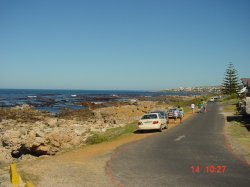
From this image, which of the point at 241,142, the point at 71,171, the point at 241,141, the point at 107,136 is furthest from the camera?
the point at 107,136

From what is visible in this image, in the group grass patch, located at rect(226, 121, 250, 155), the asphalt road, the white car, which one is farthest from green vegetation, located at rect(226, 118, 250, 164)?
the white car

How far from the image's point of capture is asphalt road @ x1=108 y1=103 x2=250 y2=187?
1172cm

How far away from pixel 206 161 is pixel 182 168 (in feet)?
6.04

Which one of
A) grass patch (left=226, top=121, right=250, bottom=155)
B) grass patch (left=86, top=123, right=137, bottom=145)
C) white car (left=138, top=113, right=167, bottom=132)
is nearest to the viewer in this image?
grass patch (left=226, top=121, right=250, bottom=155)

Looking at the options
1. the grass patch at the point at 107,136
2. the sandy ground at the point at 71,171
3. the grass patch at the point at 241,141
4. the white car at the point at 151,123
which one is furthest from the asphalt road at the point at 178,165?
the white car at the point at 151,123

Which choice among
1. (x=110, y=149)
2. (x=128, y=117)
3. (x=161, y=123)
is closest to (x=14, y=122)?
(x=128, y=117)

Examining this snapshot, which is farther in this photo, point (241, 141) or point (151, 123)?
point (151, 123)

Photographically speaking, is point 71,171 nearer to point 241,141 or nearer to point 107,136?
point 107,136

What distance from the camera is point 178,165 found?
47.1 feet

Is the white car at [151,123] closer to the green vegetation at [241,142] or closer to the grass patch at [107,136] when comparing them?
the grass patch at [107,136]

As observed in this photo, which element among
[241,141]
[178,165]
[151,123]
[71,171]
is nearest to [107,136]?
[151,123]

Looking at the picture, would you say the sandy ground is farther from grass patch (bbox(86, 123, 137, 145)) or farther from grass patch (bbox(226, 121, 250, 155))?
grass patch (bbox(226, 121, 250, 155))

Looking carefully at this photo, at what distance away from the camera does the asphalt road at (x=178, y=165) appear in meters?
11.7

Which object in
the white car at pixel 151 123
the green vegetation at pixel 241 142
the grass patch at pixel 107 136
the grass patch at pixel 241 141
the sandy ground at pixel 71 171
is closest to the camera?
the sandy ground at pixel 71 171
